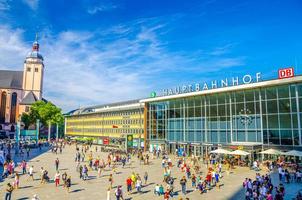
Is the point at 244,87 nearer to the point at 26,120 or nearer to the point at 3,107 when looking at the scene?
the point at 26,120

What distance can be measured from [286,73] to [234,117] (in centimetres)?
1151

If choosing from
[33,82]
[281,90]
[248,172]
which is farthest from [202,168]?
[33,82]

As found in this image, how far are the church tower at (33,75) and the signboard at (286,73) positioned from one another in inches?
5108

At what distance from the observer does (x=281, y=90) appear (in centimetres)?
4328

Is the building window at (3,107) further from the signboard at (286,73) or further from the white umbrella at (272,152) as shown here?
the signboard at (286,73)

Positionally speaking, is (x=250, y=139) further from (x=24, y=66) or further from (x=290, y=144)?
(x=24, y=66)

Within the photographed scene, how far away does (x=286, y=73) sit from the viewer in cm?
4197

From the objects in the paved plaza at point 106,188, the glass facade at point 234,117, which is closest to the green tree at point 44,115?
the glass facade at point 234,117

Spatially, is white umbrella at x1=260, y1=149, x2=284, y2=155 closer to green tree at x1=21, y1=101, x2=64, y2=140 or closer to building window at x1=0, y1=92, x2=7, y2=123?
green tree at x1=21, y1=101, x2=64, y2=140

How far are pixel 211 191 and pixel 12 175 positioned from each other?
2352 centimetres

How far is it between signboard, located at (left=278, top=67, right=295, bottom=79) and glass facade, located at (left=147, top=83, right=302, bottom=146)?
166cm

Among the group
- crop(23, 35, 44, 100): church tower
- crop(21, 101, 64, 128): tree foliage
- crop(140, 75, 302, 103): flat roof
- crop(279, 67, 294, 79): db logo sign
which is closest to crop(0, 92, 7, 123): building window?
crop(23, 35, 44, 100): church tower

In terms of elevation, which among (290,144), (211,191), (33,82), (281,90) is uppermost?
(33,82)

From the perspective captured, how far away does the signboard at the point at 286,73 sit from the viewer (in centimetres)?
4138
